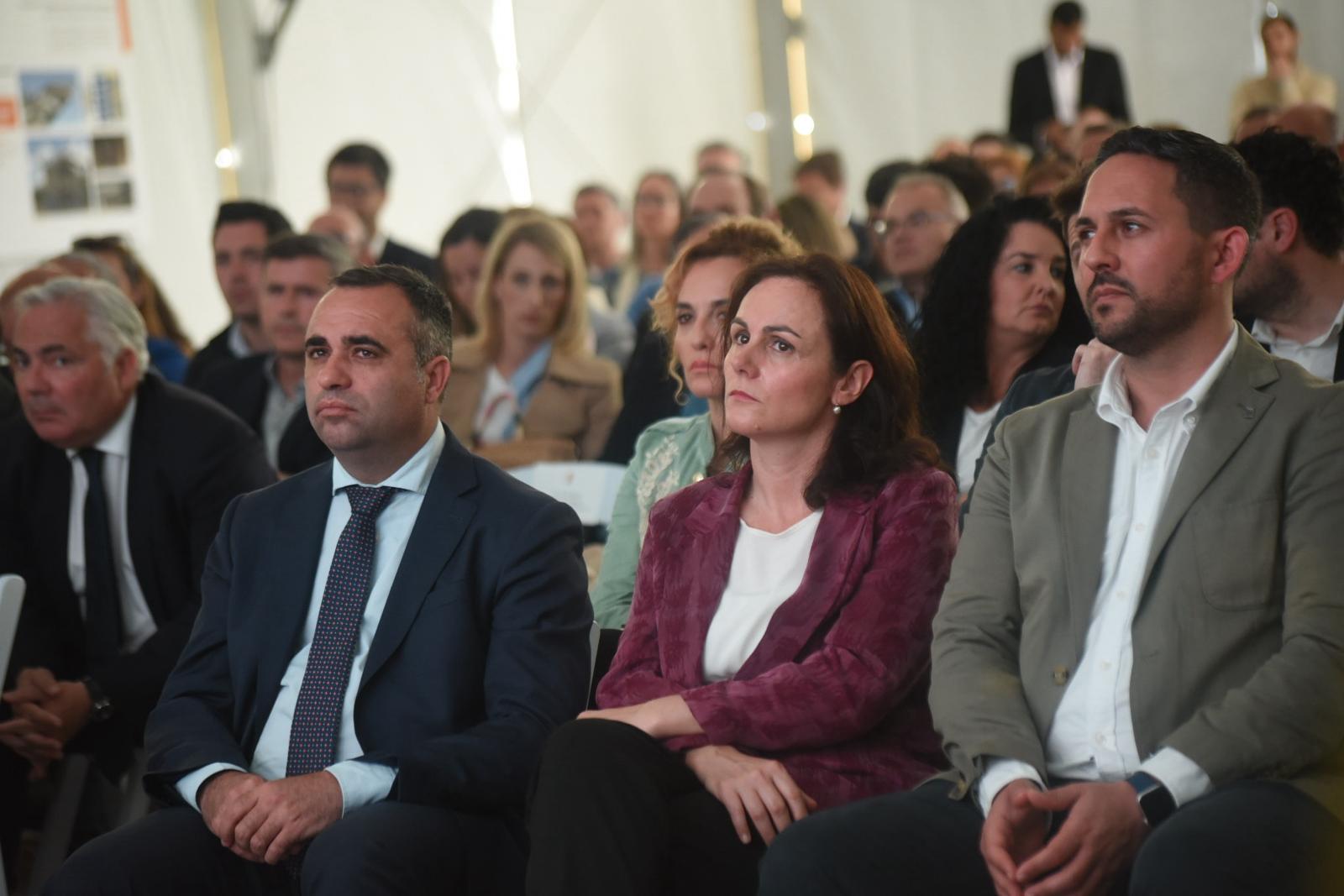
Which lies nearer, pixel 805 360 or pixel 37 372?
pixel 805 360

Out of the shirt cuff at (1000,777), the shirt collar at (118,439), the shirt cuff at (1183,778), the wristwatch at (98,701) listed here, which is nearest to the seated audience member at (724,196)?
the shirt collar at (118,439)

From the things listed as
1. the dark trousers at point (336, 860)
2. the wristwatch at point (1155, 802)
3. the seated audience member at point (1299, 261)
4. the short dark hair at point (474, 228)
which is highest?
the short dark hair at point (474, 228)

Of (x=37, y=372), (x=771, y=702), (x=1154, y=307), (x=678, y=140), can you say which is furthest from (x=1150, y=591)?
(x=678, y=140)

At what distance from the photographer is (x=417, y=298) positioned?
285cm

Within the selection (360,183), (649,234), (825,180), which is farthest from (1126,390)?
(825,180)

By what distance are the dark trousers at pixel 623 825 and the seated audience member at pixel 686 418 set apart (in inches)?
31.3

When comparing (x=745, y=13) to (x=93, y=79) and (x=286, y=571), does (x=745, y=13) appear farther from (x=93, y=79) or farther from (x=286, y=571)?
(x=286, y=571)

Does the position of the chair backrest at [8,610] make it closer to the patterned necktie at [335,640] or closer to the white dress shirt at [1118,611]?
the patterned necktie at [335,640]

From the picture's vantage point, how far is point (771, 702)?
2.32 meters

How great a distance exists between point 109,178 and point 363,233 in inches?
79.0

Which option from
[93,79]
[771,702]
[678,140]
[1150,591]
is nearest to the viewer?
[1150,591]

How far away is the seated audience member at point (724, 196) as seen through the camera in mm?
6277

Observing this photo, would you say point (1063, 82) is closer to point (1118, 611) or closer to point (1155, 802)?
point (1118, 611)

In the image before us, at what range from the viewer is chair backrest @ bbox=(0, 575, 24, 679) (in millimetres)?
2906
